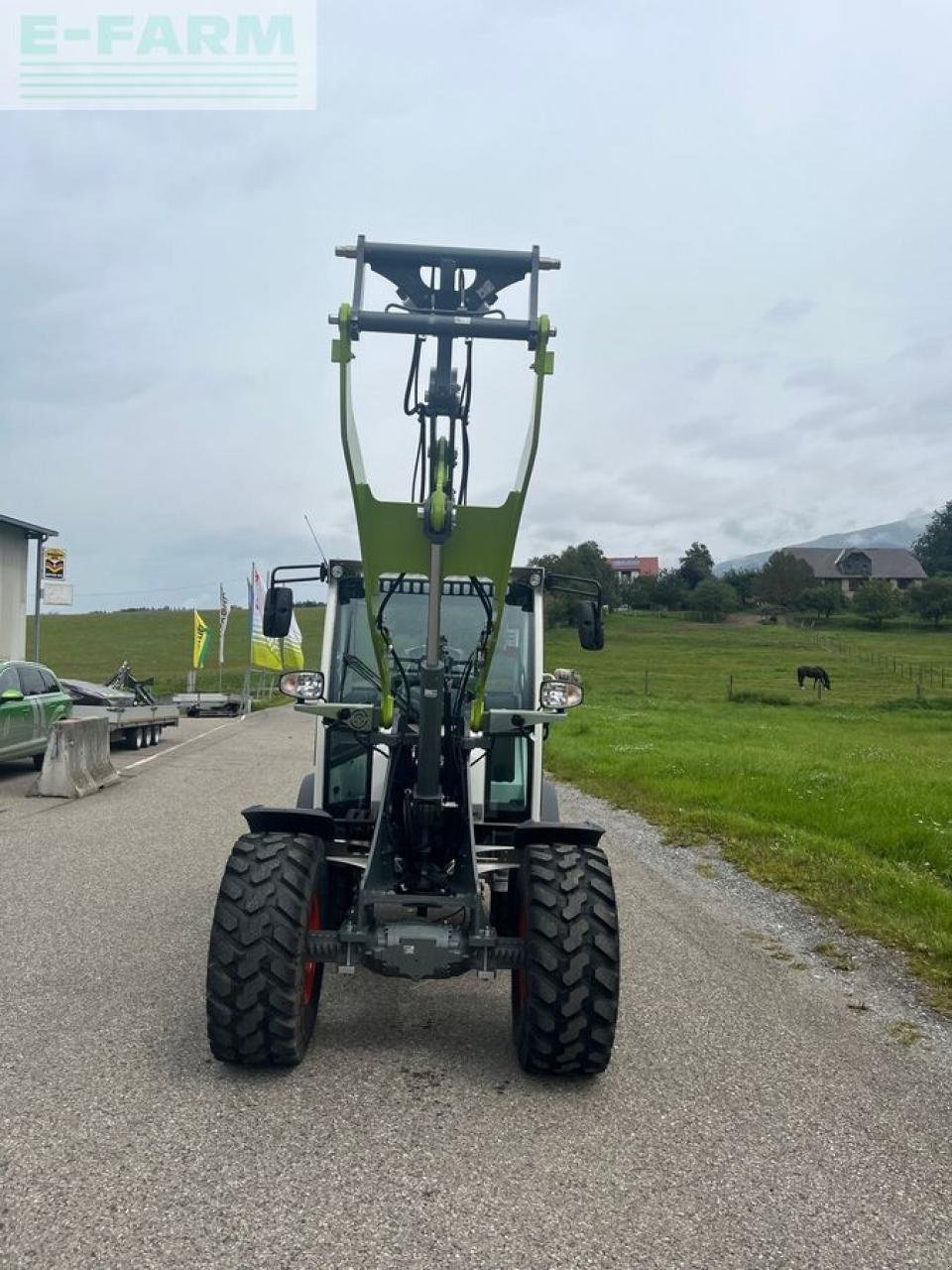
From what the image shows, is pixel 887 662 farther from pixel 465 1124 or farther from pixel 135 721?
pixel 465 1124

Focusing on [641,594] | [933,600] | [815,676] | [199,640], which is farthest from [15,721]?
[641,594]

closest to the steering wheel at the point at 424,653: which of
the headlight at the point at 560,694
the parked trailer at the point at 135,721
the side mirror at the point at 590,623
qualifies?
the headlight at the point at 560,694

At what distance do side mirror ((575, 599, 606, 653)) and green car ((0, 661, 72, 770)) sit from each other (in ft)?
31.2

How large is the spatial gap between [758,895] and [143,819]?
673cm

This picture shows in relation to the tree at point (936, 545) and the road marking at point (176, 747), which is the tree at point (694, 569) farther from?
the road marking at point (176, 747)

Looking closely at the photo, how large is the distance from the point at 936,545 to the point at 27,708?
136160 millimetres

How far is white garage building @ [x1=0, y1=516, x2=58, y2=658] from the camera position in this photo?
80.6 feet

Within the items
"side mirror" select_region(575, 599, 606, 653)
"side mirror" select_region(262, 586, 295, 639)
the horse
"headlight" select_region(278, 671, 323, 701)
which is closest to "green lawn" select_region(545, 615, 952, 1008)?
"side mirror" select_region(575, 599, 606, 653)

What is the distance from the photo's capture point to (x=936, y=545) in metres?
132

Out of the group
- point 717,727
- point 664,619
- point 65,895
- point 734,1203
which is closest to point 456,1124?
point 734,1203

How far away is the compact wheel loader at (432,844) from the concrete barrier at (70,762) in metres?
8.23

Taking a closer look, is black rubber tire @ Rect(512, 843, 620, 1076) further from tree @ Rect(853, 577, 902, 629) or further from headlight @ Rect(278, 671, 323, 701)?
tree @ Rect(853, 577, 902, 629)

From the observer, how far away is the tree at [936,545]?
127 metres

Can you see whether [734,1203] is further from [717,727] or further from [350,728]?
[717,727]
